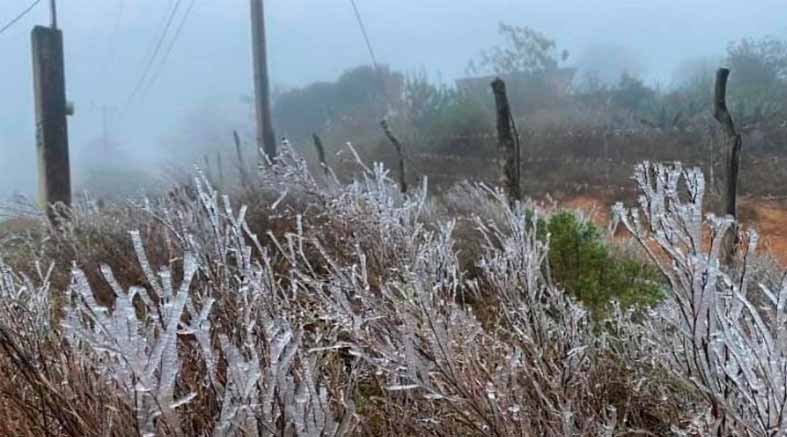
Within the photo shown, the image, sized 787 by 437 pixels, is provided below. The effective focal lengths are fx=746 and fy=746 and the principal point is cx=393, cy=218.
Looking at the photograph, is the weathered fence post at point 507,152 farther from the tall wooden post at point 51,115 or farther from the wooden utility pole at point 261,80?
the wooden utility pole at point 261,80

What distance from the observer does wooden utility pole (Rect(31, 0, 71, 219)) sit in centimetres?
518

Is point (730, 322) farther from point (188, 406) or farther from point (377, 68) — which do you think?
point (377, 68)

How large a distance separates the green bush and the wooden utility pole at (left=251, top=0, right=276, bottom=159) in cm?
595

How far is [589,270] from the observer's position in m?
2.92

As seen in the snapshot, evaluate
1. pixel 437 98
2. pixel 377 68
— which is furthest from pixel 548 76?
pixel 377 68

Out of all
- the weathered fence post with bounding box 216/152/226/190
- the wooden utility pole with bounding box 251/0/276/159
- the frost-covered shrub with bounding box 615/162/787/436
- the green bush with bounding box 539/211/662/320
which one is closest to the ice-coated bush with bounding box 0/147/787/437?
the frost-covered shrub with bounding box 615/162/787/436

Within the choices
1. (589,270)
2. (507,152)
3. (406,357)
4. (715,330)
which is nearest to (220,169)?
(507,152)

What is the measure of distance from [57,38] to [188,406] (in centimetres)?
475

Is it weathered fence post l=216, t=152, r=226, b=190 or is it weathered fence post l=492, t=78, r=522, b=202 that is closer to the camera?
weathered fence post l=492, t=78, r=522, b=202

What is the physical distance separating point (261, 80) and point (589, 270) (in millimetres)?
6552

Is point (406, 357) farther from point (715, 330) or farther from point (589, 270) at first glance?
point (589, 270)

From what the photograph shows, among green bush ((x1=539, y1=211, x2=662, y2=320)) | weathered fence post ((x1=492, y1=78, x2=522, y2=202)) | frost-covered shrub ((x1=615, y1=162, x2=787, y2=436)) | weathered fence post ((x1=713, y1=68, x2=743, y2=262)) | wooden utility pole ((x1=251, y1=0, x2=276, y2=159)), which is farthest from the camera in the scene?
wooden utility pole ((x1=251, y1=0, x2=276, y2=159))

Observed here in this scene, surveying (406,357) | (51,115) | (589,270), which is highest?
(51,115)

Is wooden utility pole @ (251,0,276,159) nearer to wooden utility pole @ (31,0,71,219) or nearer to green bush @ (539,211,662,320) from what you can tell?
wooden utility pole @ (31,0,71,219)
